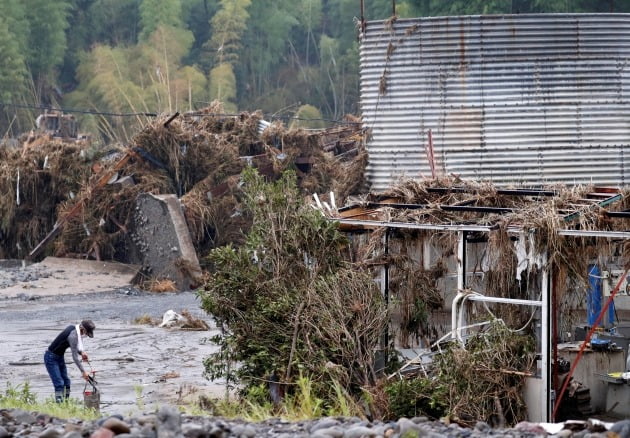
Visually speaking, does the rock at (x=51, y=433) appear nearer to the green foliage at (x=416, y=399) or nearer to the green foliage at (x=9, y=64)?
the green foliage at (x=416, y=399)

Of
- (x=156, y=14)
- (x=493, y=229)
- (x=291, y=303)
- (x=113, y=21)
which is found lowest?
(x=291, y=303)

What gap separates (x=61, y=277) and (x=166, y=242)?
2640 millimetres

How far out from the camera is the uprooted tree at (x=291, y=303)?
13.2 metres

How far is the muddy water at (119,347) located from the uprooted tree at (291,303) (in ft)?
4.41

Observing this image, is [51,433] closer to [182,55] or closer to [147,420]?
[147,420]

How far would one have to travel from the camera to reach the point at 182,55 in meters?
67.4

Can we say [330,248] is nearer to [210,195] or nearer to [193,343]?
[193,343]

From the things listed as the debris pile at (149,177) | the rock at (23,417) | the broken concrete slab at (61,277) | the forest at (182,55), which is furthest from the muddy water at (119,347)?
the forest at (182,55)

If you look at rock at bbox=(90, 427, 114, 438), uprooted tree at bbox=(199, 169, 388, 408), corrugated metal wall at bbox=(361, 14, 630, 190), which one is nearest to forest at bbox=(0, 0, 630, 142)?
corrugated metal wall at bbox=(361, 14, 630, 190)

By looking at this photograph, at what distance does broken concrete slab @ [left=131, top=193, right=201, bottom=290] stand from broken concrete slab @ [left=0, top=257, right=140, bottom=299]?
0.61 metres

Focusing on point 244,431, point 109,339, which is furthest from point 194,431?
point 109,339

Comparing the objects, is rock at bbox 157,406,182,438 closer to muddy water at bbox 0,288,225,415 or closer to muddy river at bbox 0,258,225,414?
muddy water at bbox 0,288,225,415

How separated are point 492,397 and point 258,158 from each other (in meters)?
18.8

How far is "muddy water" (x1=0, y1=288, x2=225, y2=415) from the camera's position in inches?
613
